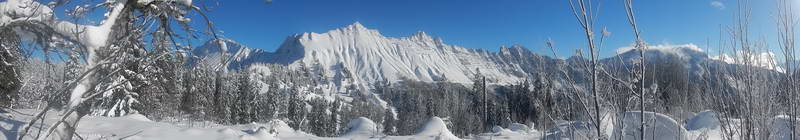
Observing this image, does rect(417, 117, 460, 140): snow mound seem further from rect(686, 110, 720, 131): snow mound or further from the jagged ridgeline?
rect(686, 110, 720, 131): snow mound

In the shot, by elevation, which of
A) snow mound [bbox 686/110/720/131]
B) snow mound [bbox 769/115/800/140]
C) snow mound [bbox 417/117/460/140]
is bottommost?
snow mound [bbox 417/117/460/140]

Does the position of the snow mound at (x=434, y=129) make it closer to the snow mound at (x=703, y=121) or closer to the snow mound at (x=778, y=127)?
the snow mound at (x=703, y=121)

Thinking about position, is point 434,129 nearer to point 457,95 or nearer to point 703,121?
point 703,121

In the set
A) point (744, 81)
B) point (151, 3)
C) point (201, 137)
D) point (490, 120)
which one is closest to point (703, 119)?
point (744, 81)

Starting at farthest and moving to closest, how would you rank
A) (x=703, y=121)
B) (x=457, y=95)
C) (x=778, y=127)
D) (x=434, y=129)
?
(x=457, y=95)
(x=434, y=129)
(x=703, y=121)
(x=778, y=127)

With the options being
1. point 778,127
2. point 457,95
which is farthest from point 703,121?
point 457,95

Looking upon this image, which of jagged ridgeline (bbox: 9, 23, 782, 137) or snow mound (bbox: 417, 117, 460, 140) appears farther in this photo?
snow mound (bbox: 417, 117, 460, 140)

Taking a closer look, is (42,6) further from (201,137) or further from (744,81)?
(744,81)

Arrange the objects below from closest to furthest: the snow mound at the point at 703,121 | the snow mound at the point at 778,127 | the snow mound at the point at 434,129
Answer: the snow mound at the point at 778,127, the snow mound at the point at 703,121, the snow mound at the point at 434,129

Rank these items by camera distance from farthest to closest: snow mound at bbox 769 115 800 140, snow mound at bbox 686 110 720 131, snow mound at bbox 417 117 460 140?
snow mound at bbox 417 117 460 140 < snow mound at bbox 686 110 720 131 < snow mound at bbox 769 115 800 140

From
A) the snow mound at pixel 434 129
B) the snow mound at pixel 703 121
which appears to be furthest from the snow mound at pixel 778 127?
the snow mound at pixel 434 129

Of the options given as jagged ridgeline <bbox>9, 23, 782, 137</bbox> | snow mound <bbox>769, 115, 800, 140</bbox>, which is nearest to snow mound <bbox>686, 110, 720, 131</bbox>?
jagged ridgeline <bbox>9, 23, 782, 137</bbox>

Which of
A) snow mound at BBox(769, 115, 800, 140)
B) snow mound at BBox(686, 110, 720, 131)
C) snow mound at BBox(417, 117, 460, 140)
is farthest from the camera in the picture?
snow mound at BBox(417, 117, 460, 140)

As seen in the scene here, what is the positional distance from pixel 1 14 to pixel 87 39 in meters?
0.46
